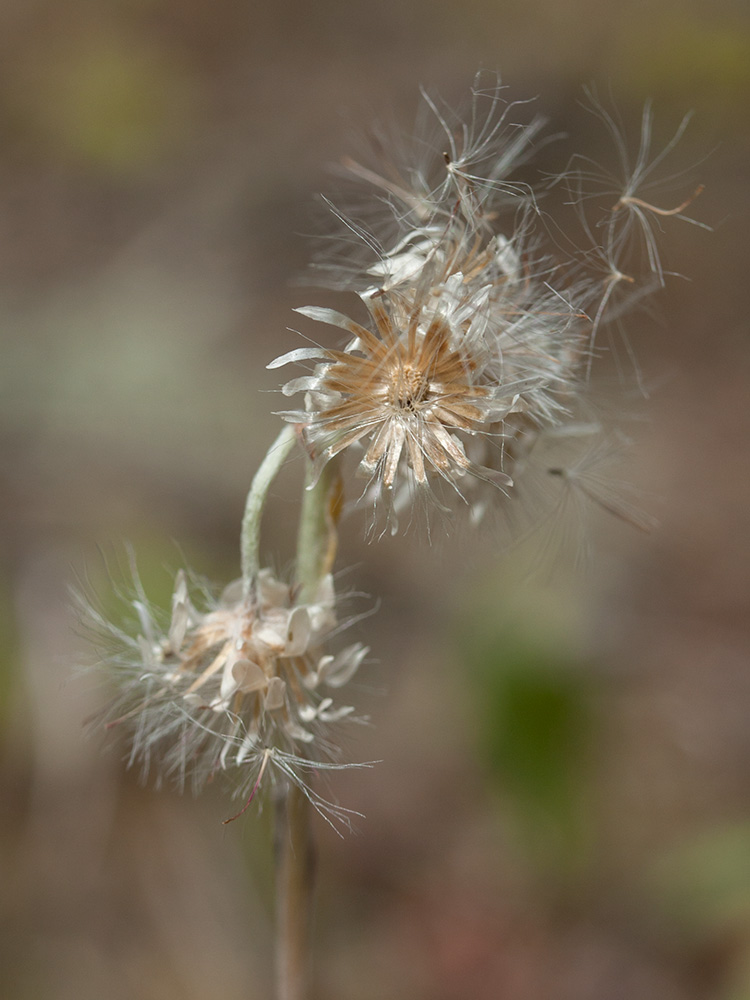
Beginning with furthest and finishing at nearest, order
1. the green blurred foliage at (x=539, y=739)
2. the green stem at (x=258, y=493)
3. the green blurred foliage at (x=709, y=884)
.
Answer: the green blurred foliage at (x=539, y=739), the green blurred foliage at (x=709, y=884), the green stem at (x=258, y=493)

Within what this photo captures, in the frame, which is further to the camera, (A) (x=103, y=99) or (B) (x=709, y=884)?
(A) (x=103, y=99)

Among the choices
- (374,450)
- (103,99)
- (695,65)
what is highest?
(695,65)

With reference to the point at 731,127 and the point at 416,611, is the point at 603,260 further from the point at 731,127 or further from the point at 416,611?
the point at 731,127

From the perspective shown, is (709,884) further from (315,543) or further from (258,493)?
(258,493)

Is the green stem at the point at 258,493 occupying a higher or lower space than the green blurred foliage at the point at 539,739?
higher

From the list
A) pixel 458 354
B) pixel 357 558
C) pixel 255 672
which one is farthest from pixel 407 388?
pixel 357 558

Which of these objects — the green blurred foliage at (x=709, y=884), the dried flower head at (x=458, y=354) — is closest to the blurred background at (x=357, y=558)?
the green blurred foliage at (x=709, y=884)

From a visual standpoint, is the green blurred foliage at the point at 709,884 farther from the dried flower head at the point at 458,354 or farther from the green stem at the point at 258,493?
the green stem at the point at 258,493
